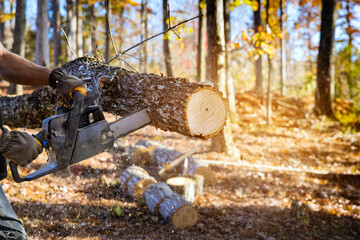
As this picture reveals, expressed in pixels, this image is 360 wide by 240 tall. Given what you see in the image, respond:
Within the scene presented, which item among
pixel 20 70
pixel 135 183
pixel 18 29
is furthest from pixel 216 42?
pixel 18 29

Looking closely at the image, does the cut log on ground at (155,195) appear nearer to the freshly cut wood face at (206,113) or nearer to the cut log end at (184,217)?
the cut log end at (184,217)

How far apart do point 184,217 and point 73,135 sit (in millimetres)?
2354

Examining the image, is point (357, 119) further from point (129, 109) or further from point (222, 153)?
point (129, 109)

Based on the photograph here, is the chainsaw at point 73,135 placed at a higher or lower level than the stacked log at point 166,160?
higher

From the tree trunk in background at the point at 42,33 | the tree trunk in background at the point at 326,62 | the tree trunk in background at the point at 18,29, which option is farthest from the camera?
the tree trunk in background at the point at 326,62

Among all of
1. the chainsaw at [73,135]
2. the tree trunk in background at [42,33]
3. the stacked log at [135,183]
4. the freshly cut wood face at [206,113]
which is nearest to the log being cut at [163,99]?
the freshly cut wood face at [206,113]

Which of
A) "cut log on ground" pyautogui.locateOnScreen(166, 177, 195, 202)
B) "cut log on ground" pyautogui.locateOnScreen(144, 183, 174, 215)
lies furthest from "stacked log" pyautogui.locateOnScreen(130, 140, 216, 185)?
"cut log on ground" pyautogui.locateOnScreen(144, 183, 174, 215)

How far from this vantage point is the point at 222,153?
256 inches

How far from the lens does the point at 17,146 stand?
68.1 inches

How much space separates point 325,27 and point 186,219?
9.46m

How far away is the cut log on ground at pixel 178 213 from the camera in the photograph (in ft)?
12.6

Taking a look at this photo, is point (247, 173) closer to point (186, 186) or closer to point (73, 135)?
point (186, 186)

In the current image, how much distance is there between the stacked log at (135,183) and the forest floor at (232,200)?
6.4 inches

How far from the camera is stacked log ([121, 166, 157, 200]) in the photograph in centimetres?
448
